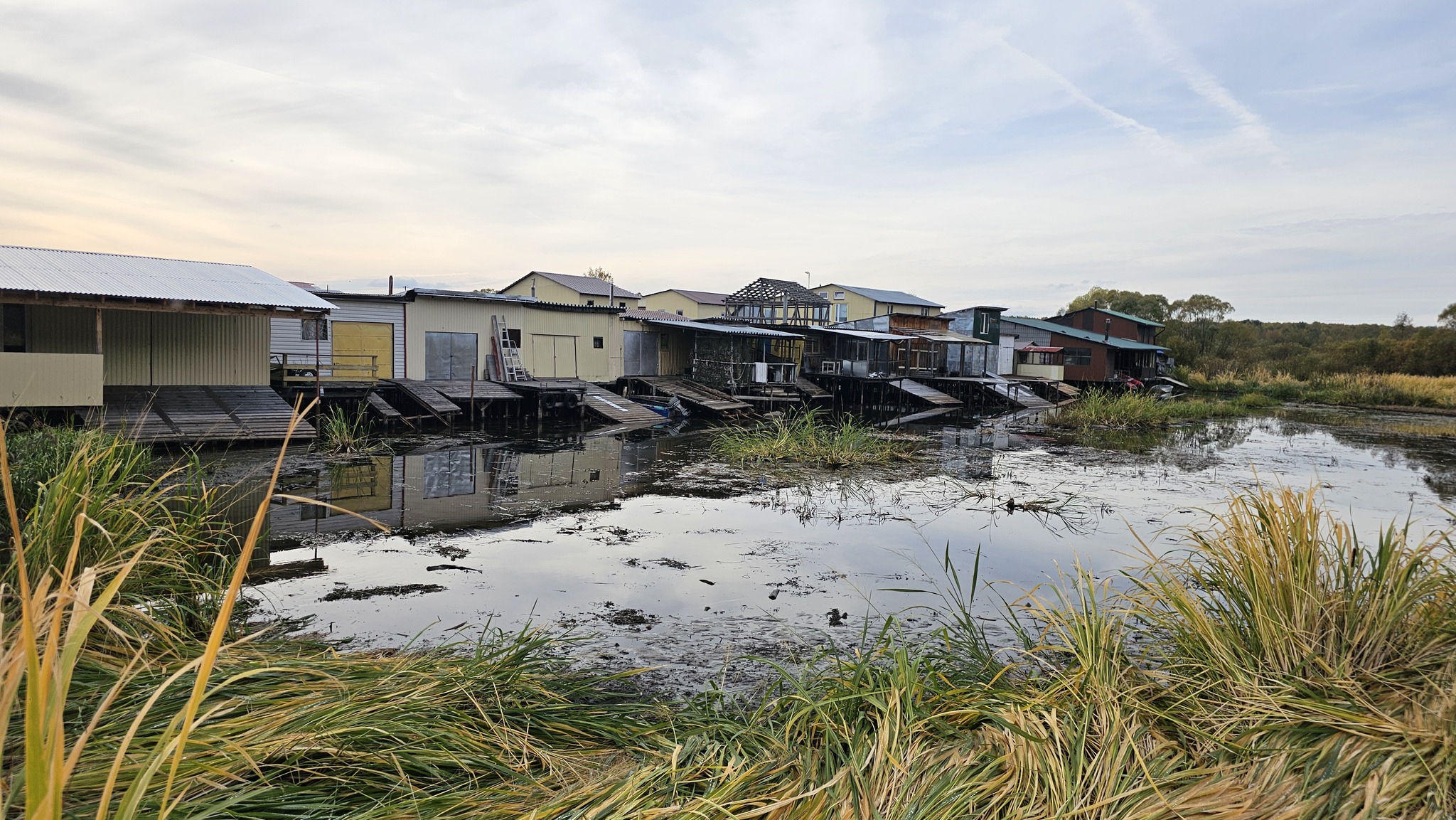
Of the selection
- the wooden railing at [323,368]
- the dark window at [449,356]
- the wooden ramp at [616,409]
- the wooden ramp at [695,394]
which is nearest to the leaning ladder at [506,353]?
→ the dark window at [449,356]

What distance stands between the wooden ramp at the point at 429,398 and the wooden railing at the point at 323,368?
0.73 m

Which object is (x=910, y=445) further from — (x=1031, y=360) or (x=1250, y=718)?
(x=1031, y=360)

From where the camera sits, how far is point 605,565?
8438mm

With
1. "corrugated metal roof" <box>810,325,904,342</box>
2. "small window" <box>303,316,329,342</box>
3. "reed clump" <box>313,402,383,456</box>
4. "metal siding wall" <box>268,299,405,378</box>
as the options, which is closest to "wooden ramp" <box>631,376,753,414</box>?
"corrugated metal roof" <box>810,325,904,342</box>

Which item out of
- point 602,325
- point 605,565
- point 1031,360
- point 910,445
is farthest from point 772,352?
point 605,565

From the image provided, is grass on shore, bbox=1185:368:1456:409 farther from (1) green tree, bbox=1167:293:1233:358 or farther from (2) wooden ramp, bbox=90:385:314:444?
(2) wooden ramp, bbox=90:385:314:444

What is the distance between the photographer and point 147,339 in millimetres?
17781

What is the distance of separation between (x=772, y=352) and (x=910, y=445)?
546 inches

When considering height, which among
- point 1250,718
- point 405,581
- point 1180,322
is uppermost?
point 1180,322

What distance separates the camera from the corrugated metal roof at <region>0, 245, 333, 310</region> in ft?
48.5

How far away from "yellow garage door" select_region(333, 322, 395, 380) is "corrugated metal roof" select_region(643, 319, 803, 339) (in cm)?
974

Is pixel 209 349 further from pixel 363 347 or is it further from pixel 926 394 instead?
pixel 926 394

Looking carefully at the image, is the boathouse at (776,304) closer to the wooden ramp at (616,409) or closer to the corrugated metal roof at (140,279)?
the wooden ramp at (616,409)

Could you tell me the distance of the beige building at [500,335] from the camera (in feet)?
79.8
